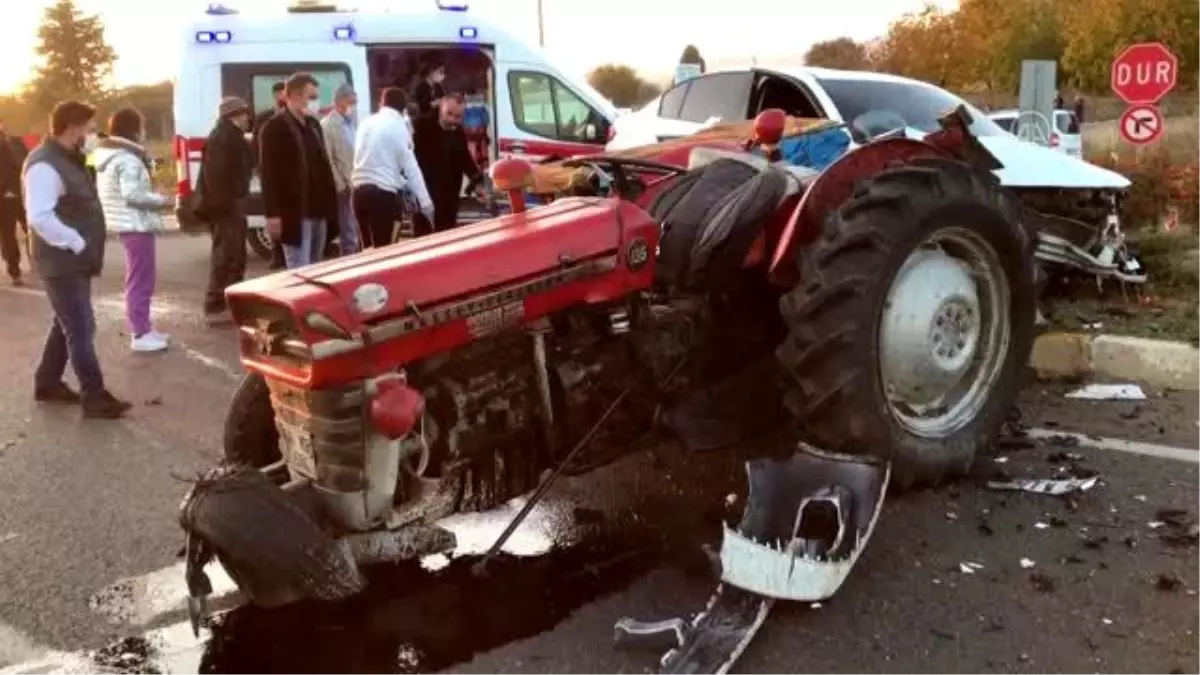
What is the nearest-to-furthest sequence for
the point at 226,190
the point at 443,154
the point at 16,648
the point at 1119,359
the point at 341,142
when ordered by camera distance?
the point at 16,648 → the point at 1119,359 → the point at 226,190 → the point at 443,154 → the point at 341,142

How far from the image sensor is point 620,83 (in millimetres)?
62688

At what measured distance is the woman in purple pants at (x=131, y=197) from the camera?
841cm

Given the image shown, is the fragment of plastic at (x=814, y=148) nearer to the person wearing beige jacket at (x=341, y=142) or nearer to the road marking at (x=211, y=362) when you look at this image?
the road marking at (x=211, y=362)

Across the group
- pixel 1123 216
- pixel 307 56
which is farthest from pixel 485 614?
pixel 307 56

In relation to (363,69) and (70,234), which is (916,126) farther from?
(363,69)

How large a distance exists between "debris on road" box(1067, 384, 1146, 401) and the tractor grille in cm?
427

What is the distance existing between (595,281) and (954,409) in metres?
1.77

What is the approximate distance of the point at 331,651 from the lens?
3775mm

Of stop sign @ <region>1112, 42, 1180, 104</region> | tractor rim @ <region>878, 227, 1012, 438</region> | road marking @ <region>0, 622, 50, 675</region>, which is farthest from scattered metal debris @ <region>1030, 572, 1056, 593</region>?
stop sign @ <region>1112, 42, 1180, 104</region>

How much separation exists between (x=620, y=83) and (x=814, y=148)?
191ft

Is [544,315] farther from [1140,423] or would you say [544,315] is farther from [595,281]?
[1140,423]

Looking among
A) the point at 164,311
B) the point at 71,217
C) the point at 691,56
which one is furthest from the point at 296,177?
the point at 691,56

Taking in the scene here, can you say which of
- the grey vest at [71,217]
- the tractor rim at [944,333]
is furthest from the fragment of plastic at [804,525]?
the grey vest at [71,217]

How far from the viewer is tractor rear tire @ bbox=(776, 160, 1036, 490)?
163 inches
